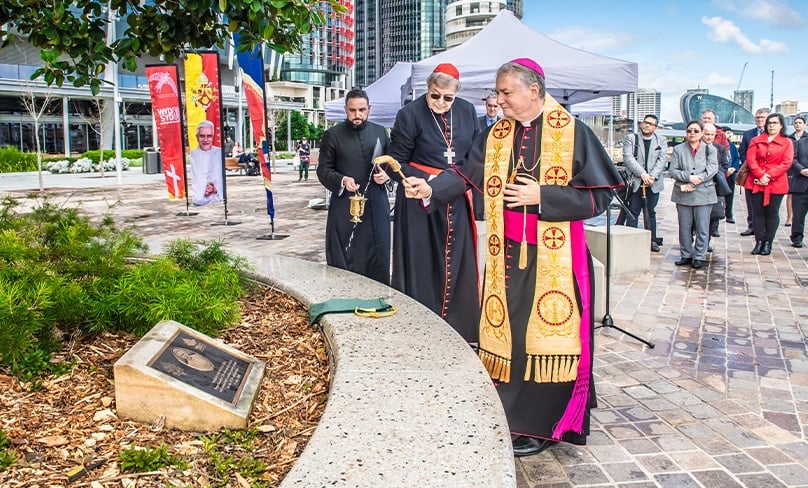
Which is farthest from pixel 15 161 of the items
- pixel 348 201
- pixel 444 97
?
pixel 444 97

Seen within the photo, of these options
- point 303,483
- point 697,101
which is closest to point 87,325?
point 303,483

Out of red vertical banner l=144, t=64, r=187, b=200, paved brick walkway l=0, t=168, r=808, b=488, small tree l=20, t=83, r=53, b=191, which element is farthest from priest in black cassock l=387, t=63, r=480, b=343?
small tree l=20, t=83, r=53, b=191

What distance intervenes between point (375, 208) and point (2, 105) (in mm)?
41645

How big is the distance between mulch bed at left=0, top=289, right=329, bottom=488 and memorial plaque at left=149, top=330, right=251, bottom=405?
0.44 ft

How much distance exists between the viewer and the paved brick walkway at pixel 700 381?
3520 millimetres

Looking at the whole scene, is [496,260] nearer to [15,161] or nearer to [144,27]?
[144,27]

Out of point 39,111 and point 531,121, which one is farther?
point 39,111

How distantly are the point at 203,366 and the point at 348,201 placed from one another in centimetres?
307

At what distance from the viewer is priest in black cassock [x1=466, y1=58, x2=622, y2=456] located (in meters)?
3.60

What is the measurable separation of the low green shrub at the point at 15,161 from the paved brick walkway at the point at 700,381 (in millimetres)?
25198

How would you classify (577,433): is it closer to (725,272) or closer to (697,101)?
(725,272)

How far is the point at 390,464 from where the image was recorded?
209 centimetres

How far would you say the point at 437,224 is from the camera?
17.8 ft

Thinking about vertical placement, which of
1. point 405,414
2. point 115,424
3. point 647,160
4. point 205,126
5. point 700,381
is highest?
point 205,126
